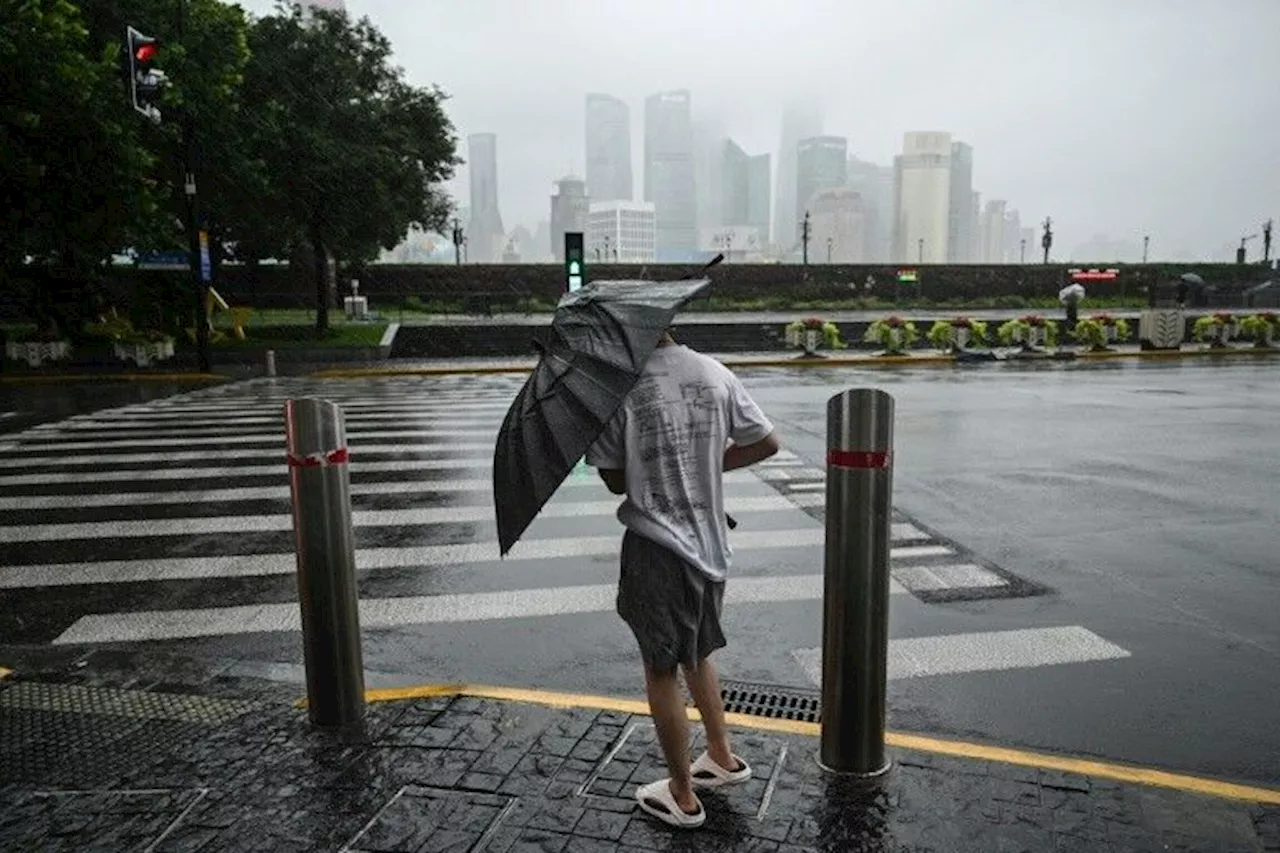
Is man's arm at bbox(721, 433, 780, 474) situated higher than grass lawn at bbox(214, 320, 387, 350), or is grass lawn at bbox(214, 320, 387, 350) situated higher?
man's arm at bbox(721, 433, 780, 474)

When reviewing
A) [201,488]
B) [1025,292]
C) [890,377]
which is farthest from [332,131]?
[1025,292]

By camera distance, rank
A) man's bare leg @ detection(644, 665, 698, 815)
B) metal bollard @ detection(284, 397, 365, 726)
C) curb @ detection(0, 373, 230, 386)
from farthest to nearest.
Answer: curb @ detection(0, 373, 230, 386)
metal bollard @ detection(284, 397, 365, 726)
man's bare leg @ detection(644, 665, 698, 815)

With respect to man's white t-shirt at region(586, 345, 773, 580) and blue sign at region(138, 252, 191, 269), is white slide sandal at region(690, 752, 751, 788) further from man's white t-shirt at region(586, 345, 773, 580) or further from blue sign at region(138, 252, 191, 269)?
blue sign at region(138, 252, 191, 269)

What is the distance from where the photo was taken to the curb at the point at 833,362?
2184cm

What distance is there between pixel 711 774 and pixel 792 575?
2758 mm

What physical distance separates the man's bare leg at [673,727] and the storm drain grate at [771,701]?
944mm

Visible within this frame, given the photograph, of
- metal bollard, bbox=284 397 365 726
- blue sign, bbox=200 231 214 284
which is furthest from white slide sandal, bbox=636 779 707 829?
blue sign, bbox=200 231 214 284

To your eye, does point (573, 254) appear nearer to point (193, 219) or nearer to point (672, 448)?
point (193, 219)

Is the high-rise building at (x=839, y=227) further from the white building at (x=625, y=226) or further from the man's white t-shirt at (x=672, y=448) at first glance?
the man's white t-shirt at (x=672, y=448)

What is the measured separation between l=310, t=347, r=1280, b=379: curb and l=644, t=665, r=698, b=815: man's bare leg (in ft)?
62.2

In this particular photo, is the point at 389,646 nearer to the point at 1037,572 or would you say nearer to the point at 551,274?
the point at 1037,572

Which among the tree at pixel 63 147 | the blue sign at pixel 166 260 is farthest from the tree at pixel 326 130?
the tree at pixel 63 147

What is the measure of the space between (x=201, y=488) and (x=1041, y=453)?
8552mm

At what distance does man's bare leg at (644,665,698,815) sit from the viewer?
117 inches
